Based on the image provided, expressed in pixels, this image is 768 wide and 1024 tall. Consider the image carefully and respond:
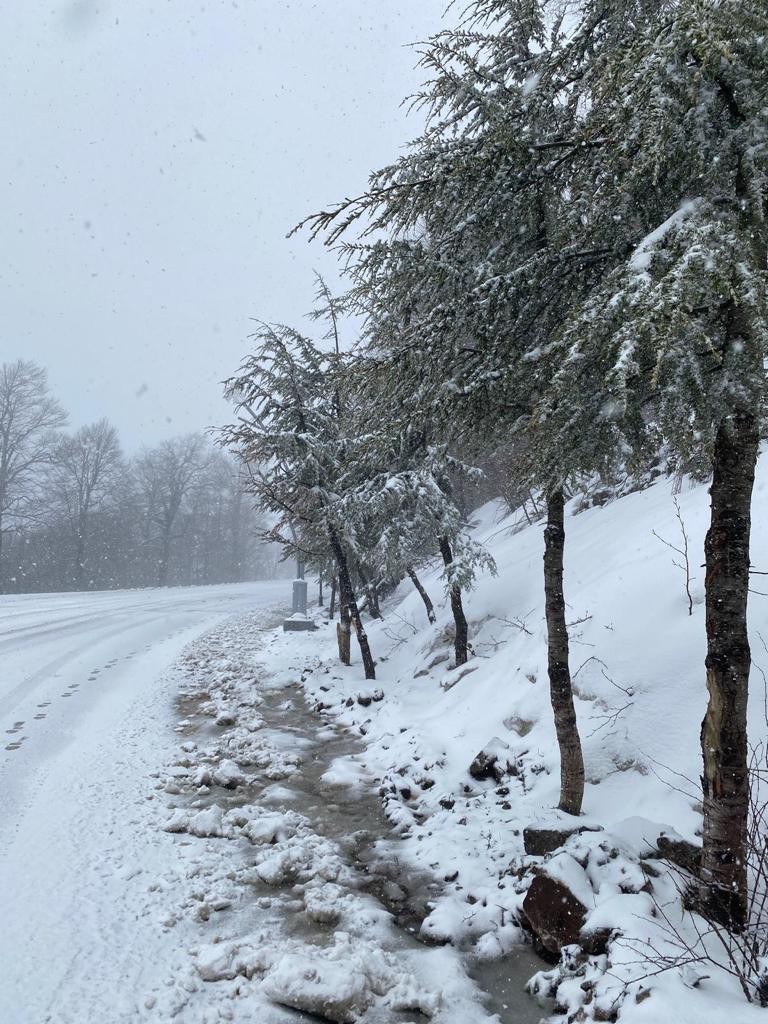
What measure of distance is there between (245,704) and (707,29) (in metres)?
10.2

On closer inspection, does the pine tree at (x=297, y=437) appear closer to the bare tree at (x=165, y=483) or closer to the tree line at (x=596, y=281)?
the tree line at (x=596, y=281)

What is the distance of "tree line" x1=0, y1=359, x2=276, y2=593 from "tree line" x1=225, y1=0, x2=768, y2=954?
17131mm

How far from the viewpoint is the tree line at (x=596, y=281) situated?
10.7 ft

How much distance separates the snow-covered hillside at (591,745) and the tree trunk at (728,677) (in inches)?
18.6

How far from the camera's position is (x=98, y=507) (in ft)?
145

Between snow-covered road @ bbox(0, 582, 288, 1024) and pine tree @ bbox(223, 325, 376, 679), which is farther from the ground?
pine tree @ bbox(223, 325, 376, 679)

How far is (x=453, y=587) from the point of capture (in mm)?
10188

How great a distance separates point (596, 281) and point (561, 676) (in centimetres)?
352

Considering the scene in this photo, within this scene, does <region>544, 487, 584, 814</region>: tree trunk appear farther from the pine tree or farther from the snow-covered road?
the pine tree

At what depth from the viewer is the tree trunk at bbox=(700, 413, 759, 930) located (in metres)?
3.62

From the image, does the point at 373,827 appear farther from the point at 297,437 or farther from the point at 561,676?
the point at 297,437

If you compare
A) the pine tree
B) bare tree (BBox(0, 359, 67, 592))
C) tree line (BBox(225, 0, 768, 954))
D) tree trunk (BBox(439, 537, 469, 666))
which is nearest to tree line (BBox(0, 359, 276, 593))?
bare tree (BBox(0, 359, 67, 592))

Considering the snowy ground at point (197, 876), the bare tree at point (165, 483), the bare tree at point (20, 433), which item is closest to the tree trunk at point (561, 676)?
the snowy ground at point (197, 876)

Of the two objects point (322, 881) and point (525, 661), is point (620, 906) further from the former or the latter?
point (525, 661)
